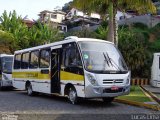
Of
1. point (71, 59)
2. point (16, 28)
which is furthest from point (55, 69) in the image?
point (16, 28)

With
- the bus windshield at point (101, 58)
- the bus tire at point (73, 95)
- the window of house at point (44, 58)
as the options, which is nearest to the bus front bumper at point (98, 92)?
the bus windshield at point (101, 58)

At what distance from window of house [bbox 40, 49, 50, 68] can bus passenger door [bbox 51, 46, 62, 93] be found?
575mm

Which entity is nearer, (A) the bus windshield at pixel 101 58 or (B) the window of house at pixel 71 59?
(A) the bus windshield at pixel 101 58

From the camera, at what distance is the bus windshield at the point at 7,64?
2548 centimetres

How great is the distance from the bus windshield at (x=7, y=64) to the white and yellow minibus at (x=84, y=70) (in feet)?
24.7

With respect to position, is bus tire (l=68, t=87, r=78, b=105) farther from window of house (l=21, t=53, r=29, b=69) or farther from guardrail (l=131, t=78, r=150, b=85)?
guardrail (l=131, t=78, r=150, b=85)

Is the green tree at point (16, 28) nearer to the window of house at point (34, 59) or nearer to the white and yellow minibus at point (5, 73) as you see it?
the white and yellow minibus at point (5, 73)

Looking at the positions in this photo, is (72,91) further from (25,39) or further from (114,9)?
(25,39)

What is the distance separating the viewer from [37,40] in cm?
5112

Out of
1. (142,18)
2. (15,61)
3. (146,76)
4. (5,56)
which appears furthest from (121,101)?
(142,18)

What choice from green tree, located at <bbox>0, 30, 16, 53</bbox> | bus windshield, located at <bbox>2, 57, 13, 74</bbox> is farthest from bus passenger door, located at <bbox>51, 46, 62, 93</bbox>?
green tree, located at <bbox>0, 30, 16, 53</bbox>

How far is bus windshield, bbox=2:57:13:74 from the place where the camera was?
25.5 m

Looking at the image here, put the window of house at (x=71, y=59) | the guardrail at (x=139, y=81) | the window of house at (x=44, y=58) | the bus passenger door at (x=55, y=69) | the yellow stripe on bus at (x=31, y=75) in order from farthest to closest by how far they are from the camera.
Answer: the guardrail at (x=139, y=81)
the yellow stripe on bus at (x=31, y=75)
the window of house at (x=44, y=58)
the bus passenger door at (x=55, y=69)
the window of house at (x=71, y=59)

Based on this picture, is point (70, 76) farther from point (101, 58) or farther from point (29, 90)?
point (29, 90)
